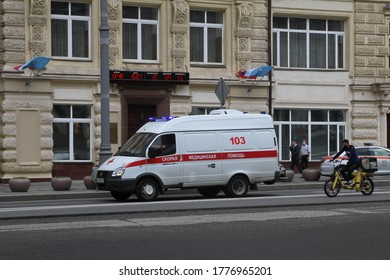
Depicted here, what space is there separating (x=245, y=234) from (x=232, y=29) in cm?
2333

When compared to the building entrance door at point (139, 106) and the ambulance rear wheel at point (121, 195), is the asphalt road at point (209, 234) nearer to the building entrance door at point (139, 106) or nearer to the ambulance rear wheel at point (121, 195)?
the ambulance rear wheel at point (121, 195)

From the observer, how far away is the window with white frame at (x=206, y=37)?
36281 millimetres

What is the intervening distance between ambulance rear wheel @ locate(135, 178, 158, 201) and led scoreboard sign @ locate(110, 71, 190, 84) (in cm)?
1121

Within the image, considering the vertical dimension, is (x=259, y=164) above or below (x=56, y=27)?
below

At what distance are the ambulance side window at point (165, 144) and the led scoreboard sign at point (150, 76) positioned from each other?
10.6 metres

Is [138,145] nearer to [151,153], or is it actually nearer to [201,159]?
[151,153]

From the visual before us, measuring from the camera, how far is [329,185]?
2348 cm

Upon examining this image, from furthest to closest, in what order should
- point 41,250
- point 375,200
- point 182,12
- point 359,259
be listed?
point 182,12, point 375,200, point 41,250, point 359,259

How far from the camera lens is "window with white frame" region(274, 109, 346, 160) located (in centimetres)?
3819

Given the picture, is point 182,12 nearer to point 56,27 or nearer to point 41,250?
point 56,27

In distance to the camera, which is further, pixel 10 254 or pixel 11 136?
pixel 11 136

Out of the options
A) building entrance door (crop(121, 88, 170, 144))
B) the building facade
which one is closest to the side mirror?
the building facade

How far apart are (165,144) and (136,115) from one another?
11964 mm

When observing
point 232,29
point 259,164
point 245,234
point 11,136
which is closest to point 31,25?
point 11,136
